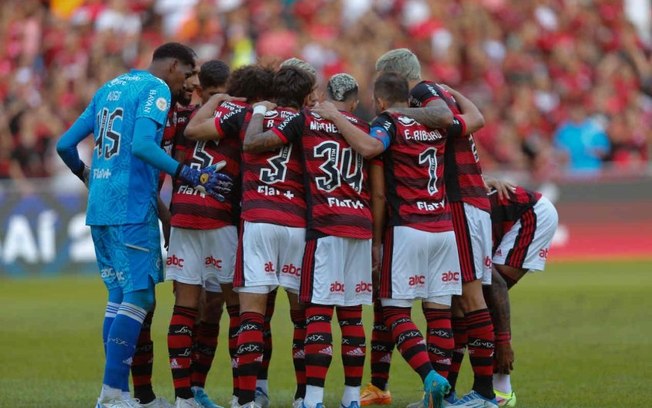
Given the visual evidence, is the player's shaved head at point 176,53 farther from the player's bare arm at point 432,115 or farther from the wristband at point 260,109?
the player's bare arm at point 432,115

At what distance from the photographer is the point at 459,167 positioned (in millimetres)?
9797

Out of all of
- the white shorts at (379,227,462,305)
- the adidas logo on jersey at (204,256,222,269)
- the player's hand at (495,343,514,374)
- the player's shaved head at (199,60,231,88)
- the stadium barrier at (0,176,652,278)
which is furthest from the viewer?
the stadium barrier at (0,176,652,278)

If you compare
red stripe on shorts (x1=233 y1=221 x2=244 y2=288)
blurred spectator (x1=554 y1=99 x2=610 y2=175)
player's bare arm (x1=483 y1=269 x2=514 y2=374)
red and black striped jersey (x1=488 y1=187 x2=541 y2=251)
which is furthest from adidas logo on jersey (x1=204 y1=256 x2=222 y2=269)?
blurred spectator (x1=554 y1=99 x2=610 y2=175)

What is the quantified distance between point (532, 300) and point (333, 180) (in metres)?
8.88

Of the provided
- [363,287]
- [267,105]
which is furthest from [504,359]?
[267,105]

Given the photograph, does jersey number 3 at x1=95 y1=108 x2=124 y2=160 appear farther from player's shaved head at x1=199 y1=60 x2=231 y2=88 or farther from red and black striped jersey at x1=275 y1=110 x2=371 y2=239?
red and black striped jersey at x1=275 y1=110 x2=371 y2=239

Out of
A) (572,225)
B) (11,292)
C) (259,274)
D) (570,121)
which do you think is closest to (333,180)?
(259,274)

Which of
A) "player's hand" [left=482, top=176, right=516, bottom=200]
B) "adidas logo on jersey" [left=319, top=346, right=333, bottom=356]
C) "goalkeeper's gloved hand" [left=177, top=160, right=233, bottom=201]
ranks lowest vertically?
"adidas logo on jersey" [left=319, top=346, right=333, bottom=356]

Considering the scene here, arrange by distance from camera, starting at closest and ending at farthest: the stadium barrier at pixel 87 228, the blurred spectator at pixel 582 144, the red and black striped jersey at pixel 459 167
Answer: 1. the red and black striped jersey at pixel 459 167
2. the stadium barrier at pixel 87 228
3. the blurred spectator at pixel 582 144

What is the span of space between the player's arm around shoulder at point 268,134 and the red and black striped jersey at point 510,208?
2305 mm

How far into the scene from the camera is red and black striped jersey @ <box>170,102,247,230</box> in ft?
30.9

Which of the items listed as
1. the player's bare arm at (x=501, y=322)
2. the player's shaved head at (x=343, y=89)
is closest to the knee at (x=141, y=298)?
the player's shaved head at (x=343, y=89)

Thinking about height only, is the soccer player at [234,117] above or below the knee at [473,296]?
above

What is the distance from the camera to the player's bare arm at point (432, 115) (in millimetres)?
9320
